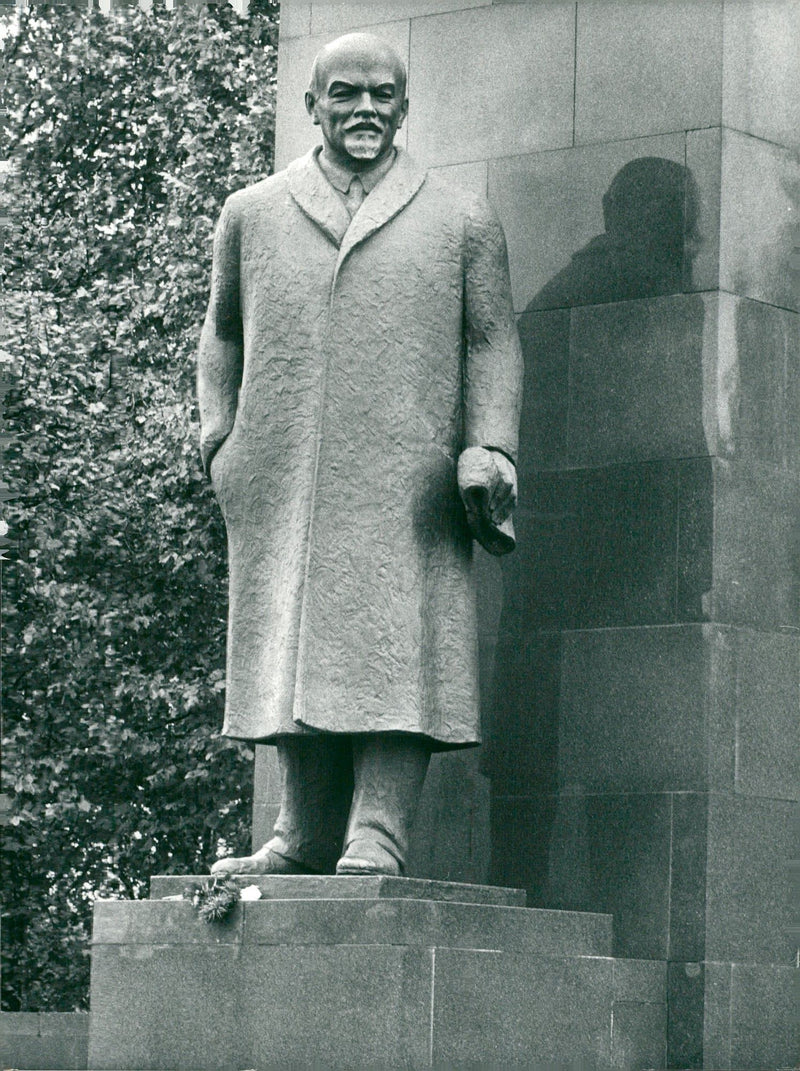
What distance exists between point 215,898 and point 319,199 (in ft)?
8.54

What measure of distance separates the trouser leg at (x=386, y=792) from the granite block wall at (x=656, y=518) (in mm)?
853

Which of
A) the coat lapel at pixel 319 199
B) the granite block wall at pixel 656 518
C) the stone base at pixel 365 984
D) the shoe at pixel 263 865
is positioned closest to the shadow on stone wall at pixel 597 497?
the granite block wall at pixel 656 518

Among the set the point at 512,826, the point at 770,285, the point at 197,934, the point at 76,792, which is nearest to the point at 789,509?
the point at 770,285

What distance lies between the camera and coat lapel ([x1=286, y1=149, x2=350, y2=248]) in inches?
348

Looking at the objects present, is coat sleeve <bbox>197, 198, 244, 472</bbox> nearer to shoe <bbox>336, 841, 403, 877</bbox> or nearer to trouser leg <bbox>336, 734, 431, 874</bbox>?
trouser leg <bbox>336, 734, 431, 874</bbox>

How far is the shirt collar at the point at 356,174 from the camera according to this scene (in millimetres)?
8938

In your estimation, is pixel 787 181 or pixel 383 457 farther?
pixel 787 181

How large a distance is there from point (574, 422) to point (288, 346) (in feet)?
4.25

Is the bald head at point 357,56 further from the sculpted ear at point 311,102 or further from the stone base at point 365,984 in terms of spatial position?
the stone base at point 365,984

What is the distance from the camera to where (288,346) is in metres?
8.84

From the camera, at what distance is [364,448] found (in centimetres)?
866

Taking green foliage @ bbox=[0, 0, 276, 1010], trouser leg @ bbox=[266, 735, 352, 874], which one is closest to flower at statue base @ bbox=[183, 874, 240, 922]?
trouser leg @ bbox=[266, 735, 352, 874]

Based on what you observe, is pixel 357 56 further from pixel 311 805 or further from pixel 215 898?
pixel 215 898

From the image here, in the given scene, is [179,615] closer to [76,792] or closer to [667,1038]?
[76,792]
